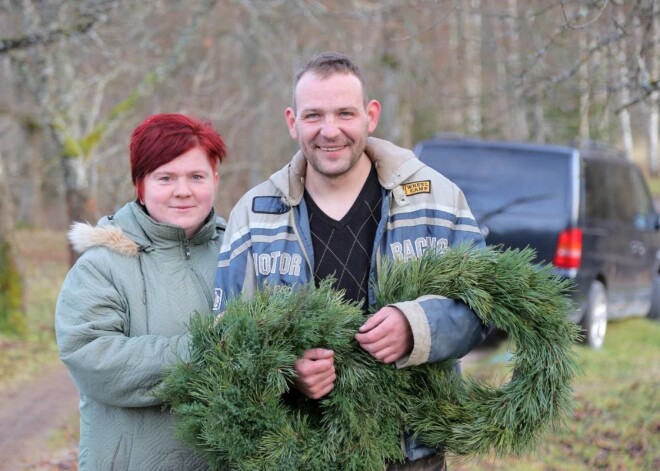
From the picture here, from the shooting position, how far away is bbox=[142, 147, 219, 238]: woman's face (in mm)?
2996

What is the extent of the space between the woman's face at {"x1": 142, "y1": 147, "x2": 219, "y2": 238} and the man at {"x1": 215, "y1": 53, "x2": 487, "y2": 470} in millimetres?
179

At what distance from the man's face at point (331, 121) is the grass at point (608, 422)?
6.52 feet

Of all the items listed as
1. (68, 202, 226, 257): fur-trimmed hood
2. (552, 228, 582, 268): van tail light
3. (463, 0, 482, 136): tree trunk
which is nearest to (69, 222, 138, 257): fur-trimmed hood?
(68, 202, 226, 257): fur-trimmed hood

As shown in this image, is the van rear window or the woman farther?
the van rear window

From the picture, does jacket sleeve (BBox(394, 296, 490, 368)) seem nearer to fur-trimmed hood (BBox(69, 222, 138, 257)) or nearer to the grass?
fur-trimmed hood (BBox(69, 222, 138, 257))

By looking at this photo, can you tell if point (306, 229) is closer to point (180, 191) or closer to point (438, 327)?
point (180, 191)

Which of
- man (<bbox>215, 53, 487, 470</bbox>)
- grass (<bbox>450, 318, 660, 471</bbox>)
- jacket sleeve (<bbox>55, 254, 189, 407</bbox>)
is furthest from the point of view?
grass (<bbox>450, 318, 660, 471</bbox>)

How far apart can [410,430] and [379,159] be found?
0.91 meters

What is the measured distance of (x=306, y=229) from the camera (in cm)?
288

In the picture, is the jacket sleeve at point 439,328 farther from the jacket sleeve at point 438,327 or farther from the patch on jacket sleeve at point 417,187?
the patch on jacket sleeve at point 417,187

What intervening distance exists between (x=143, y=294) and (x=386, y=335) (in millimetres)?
868

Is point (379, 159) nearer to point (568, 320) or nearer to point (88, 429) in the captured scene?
point (568, 320)

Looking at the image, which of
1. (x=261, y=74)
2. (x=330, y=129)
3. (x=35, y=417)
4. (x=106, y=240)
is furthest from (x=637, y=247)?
(x=261, y=74)

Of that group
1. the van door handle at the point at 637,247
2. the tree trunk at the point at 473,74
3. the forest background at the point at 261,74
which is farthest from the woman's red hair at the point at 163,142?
the tree trunk at the point at 473,74
